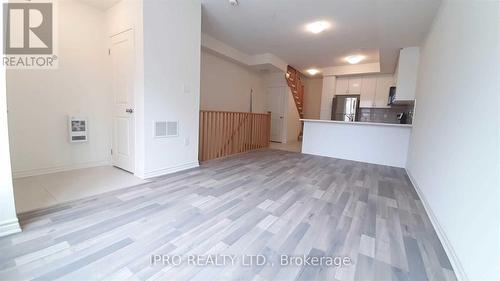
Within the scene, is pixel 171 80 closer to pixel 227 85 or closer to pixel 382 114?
pixel 227 85

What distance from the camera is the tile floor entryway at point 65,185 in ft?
6.94

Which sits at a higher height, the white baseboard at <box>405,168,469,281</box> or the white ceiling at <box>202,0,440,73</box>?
the white ceiling at <box>202,0,440,73</box>

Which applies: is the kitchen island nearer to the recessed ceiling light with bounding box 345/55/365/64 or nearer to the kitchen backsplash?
the recessed ceiling light with bounding box 345/55/365/64

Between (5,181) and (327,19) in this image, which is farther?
(327,19)

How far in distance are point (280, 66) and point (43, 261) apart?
6.36m

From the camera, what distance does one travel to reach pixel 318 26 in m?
3.89

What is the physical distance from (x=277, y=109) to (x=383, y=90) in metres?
3.52

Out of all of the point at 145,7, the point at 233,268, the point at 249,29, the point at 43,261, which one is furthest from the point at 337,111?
the point at 43,261

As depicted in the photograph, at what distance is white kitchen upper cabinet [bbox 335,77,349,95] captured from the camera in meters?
7.42

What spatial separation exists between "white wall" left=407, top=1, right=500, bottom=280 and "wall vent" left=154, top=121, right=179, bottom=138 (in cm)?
330

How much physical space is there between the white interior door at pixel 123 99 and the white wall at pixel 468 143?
3.62m

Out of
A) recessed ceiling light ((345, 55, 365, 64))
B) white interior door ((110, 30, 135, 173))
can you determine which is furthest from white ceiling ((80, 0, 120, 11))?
recessed ceiling light ((345, 55, 365, 64))

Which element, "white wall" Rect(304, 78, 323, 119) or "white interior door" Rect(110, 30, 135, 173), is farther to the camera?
"white wall" Rect(304, 78, 323, 119)

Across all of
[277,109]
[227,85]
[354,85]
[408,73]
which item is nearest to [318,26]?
[408,73]
